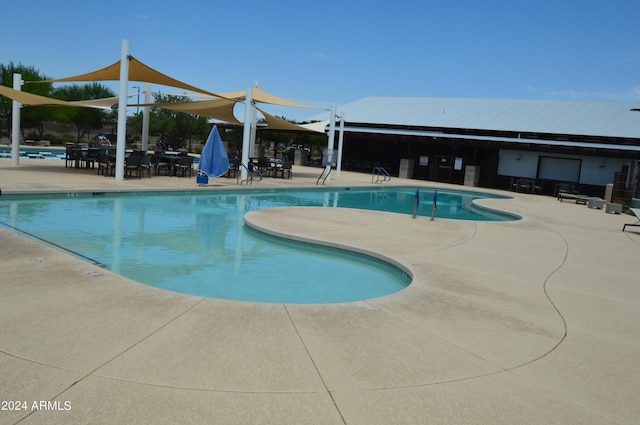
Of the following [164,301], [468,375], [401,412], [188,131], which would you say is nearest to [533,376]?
[468,375]

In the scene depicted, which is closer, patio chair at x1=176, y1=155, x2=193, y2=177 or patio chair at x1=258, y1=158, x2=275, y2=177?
patio chair at x1=176, y1=155, x2=193, y2=177

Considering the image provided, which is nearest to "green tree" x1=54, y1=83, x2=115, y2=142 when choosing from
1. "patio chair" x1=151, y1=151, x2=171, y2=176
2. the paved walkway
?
"patio chair" x1=151, y1=151, x2=171, y2=176

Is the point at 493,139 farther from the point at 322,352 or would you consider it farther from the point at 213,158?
the point at 322,352

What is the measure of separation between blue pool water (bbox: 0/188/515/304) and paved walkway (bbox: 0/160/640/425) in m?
1.00

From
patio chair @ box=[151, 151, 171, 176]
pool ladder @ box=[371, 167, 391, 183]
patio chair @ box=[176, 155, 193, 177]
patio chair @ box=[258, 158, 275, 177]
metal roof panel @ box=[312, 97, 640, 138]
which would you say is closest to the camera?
patio chair @ box=[176, 155, 193, 177]

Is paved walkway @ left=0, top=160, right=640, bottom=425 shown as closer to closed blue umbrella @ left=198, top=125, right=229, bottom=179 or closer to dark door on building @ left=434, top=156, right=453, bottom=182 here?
closed blue umbrella @ left=198, top=125, right=229, bottom=179

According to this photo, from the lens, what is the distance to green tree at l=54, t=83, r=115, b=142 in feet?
129

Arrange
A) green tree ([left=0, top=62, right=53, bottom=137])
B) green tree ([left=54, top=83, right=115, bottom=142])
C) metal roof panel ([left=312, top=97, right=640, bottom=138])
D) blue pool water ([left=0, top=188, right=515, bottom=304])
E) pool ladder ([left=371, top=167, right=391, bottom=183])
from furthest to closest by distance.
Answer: green tree ([left=54, top=83, right=115, bottom=142]) → green tree ([left=0, top=62, right=53, bottom=137]) → metal roof panel ([left=312, top=97, right=640, bottom=138]) → pool ladder ([left=371, top=167, right=391, bottom=183]) → blue pool water ([left=0, top=188, right=515, bottom=304])

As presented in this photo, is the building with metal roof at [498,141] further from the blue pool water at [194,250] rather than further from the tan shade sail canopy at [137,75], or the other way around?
the blue pool water at [194,250]

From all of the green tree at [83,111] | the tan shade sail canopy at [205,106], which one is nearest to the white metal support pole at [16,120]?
the tan shade sail canopy at [205,106]

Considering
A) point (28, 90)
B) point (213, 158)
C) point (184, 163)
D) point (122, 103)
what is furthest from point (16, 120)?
point (28, 90)

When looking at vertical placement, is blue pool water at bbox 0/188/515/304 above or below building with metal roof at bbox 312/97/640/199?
below

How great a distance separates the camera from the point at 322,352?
4105 mm

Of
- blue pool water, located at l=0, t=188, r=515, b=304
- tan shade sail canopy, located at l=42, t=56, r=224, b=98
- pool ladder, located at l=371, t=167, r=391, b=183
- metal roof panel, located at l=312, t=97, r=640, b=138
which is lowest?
blue pool water, located at l=0, t=188, r=515, b=304
